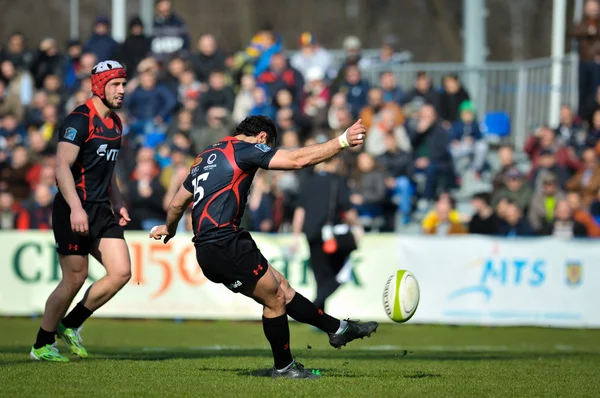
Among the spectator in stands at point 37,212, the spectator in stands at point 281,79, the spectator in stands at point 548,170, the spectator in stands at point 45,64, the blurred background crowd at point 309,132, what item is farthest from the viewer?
the spectator in stands at point 45,64

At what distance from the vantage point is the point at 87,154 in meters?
10.0

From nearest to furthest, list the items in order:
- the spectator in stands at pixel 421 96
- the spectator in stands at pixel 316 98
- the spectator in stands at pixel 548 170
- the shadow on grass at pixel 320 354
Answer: the shadow on grass at pixel 320 354, the spectator in stands at pixel 548 170, the spectator in stands at pixel 316 98, the spectator in stands at pixel 421 96

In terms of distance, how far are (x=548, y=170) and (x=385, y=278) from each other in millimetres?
3792

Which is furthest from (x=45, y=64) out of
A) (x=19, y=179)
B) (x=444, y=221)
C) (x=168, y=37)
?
(x=444, y=221)

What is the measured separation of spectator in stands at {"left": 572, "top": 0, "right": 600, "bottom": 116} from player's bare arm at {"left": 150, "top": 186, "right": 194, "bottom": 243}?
11.9m

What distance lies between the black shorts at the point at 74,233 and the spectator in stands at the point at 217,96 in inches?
394

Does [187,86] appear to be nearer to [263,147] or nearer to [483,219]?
[483,219]

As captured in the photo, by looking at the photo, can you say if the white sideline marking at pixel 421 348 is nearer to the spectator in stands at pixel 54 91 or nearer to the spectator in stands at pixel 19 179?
the spectator in stands at pixel 19 179

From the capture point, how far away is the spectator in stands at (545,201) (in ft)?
58.3

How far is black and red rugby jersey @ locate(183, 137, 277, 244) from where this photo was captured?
895cm

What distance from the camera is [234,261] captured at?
8.97 m

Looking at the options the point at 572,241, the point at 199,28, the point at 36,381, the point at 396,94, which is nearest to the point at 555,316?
the point at 572,241

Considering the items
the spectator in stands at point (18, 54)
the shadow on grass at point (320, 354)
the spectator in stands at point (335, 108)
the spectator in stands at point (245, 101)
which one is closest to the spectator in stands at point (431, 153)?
the spectator in stands at point (335, 108)

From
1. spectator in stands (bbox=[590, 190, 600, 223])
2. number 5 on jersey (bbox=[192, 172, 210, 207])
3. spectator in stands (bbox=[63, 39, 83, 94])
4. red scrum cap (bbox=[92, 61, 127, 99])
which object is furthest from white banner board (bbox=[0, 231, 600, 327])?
number 5 on jersey (bbox=[192, 172, 210, 207])
